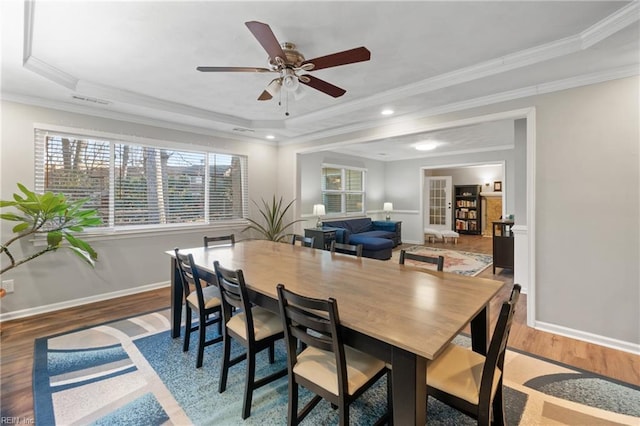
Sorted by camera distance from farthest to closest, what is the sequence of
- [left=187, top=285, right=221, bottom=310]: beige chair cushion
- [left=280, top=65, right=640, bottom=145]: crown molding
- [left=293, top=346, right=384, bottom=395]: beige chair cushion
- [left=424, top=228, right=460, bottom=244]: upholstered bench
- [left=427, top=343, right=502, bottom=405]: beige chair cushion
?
[left=424, top=228, right=460, bottom=244]: upholstered bench
[left=280, top=65, right=640, bottom=145]: crown molding
[left=187, top=285, right=221, bottom=310]: beige chair cushion
[left=293, top=346, right=384, bottom=395]: beige chair cushion
[left=427, top=343, right=502, bottom=405]: beige chair cushion

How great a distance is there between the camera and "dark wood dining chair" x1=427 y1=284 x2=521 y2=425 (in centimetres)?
119

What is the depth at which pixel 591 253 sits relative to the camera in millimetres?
2656

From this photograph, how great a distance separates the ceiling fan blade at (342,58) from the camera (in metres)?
1.82

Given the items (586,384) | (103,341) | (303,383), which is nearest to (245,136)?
(103,341)

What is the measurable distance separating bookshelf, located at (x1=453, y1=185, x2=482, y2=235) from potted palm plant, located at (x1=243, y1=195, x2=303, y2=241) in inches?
306

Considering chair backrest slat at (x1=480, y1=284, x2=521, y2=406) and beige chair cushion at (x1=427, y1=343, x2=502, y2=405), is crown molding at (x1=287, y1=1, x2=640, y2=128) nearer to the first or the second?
chair backrest slat at (x1=480, y1=284, x2=521, y2=406)

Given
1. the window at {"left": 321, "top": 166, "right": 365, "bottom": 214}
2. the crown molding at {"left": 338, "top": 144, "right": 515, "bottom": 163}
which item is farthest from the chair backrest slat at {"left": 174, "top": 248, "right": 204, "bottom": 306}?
the crown molding at {"left": 338, "top": 144, "right": 515, "bottom": 163}

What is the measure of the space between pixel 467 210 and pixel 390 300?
415 inches

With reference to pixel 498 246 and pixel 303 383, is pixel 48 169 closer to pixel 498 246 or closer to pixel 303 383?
pixel 303 383

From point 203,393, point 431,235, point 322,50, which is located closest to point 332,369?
point 203,393

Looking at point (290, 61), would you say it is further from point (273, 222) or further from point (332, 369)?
point (273, 222)

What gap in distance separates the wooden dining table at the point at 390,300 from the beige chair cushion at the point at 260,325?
25 cm

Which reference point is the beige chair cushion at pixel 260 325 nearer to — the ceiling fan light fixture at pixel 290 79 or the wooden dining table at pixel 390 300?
the wooden dining table at pixel 390 300

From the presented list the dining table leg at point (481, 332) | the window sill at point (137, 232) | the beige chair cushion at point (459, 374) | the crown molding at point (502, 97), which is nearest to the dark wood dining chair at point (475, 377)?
the beige chair cushion at point (459, 374)
